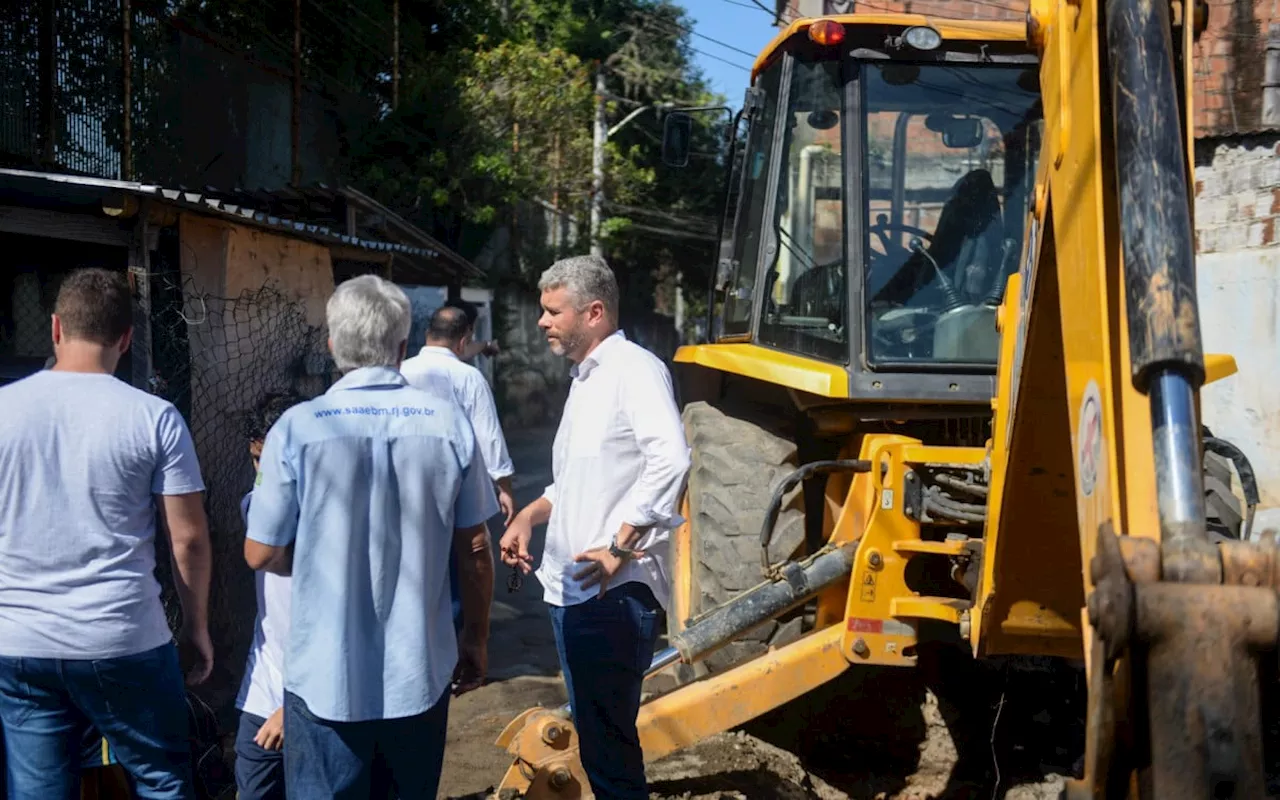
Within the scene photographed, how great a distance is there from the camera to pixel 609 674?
11.3 feet

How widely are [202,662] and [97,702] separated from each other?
32 centimetres

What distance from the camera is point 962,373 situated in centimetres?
430

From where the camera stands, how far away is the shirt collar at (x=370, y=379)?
9.49 feet

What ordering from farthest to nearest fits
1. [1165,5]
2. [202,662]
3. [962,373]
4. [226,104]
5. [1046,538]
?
[226,104], [962,373], [202,662], [1046,538], [1165,5]

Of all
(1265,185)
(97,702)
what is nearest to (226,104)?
(1265,185)

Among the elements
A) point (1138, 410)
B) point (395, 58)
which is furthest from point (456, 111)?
point (1138, 410)

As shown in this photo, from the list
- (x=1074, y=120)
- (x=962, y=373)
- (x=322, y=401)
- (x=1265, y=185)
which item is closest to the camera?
(x=1074, y=120)

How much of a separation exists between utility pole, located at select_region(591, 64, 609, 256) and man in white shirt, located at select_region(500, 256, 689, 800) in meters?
15.4

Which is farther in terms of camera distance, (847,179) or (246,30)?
(246,30)

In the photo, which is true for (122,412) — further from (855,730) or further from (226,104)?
(226,104)

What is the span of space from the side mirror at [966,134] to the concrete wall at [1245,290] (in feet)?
9.66

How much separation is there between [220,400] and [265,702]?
3.64 m

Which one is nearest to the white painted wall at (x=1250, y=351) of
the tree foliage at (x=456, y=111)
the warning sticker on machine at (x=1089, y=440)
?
the warning sticker on machine at (x=1089, y=440)

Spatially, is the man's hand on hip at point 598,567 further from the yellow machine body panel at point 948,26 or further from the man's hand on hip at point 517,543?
the yellow machine body panel at point 948,26
